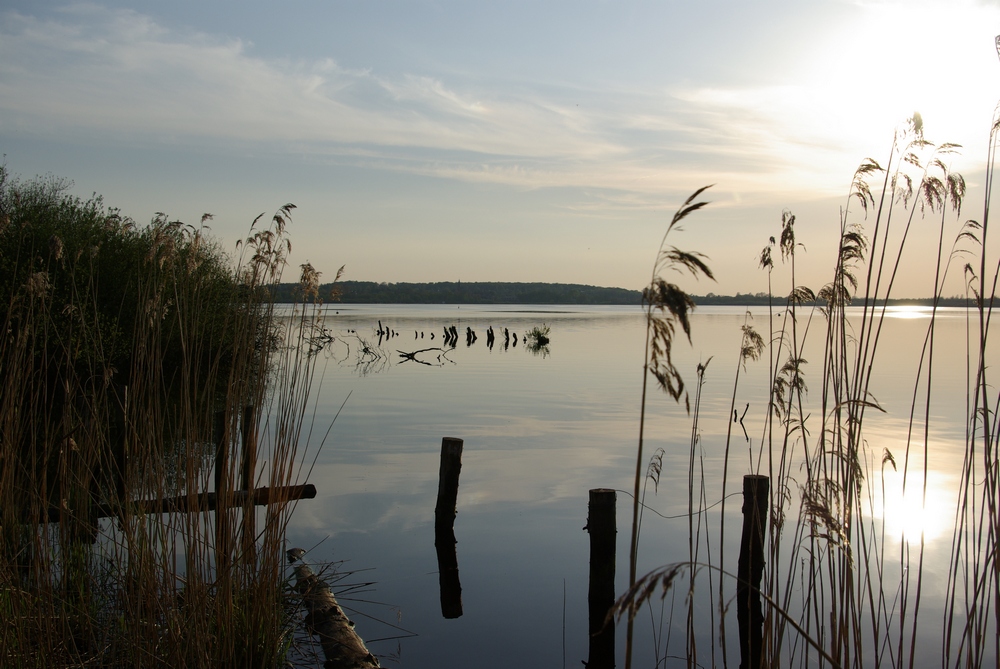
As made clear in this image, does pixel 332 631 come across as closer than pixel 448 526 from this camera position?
Yes

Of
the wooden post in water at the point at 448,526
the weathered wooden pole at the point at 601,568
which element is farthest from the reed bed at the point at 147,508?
the wooden post in water at the point at 448,526

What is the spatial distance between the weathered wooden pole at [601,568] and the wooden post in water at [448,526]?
5.70 ft

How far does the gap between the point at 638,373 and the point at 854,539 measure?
22.1m

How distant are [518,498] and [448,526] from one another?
7.92 ft

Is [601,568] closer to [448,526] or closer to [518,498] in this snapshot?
[448,526]

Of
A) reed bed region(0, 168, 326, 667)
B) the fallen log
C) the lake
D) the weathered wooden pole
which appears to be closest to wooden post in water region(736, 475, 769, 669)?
the lake

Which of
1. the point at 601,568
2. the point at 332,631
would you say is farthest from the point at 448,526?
the point at 332,631

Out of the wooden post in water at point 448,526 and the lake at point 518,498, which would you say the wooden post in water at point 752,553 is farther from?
the wooden post in water at point 448,526

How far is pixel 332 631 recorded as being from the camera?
6.07 meters

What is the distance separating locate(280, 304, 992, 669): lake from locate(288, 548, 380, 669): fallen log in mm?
847

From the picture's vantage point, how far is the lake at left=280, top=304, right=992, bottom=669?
777cm

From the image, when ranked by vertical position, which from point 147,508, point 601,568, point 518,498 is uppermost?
point 147,508

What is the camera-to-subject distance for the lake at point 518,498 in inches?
306

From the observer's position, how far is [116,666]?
3.96 meters
